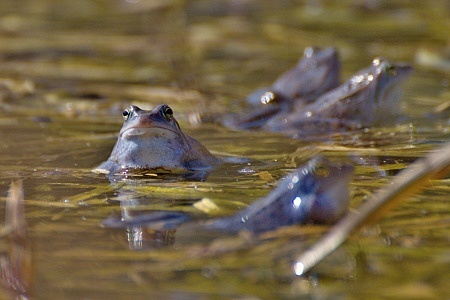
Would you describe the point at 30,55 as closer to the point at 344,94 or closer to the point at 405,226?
the point at 344,94

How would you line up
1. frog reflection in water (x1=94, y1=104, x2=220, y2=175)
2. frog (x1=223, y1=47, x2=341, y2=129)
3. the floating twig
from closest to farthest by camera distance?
the floating twig → frog reflection in water (x1=94, y1=104, x2=220, y2=175) → frog (x1=223, y1=47, x2=341, y2=129)

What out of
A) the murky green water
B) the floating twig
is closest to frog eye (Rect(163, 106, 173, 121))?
the murky green water

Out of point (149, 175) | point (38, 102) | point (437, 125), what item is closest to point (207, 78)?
point (38, 102)

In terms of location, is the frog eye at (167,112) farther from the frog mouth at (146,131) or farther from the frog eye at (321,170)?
the frog eye at (321,170)

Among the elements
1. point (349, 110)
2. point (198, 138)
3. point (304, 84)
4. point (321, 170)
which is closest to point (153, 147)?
point (198, 138)

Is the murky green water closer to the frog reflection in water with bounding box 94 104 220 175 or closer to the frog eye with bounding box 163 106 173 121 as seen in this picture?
the frog reflection in water with bounding box 94 104 220 175

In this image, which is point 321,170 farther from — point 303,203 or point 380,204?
point 380,204
